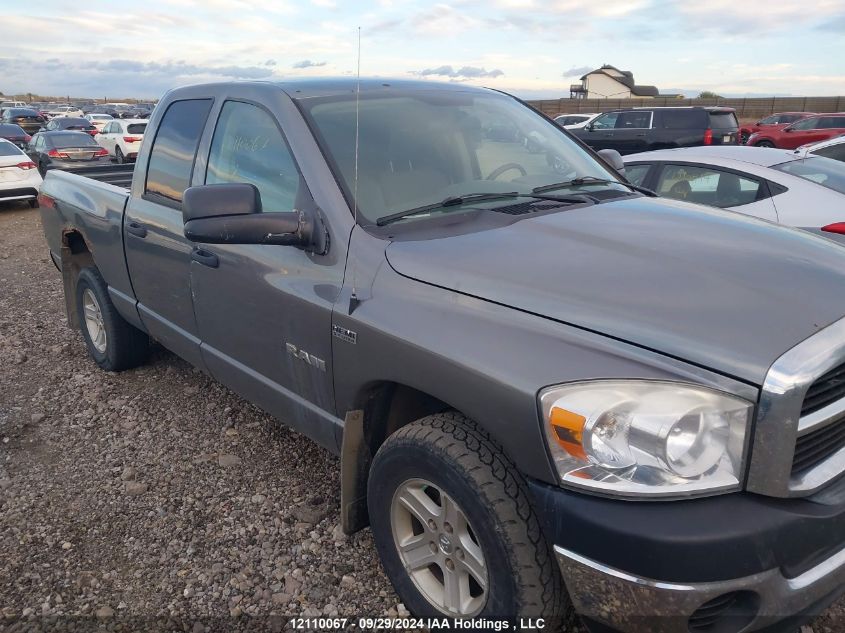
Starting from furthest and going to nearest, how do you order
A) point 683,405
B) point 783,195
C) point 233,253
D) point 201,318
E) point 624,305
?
point 783,195 < point 201,318 < point 233,253 < point 624,305 < point 683,405

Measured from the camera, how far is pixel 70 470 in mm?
3607

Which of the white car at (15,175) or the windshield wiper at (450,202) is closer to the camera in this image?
the windshield wiper at (450,202)

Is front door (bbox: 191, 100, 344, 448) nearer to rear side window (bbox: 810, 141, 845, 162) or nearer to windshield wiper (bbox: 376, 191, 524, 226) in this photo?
windshield wiper (bbox: 376, 191, 524, 226)

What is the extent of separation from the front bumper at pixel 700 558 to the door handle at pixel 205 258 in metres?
1.94

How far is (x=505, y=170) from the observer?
298 centimetres

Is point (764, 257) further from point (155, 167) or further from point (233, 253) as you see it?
point (155, 167)

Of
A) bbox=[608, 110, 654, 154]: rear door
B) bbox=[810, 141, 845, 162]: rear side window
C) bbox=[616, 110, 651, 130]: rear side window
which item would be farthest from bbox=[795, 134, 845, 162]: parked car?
bbox=[616, 110, 651, 130]: rear side window

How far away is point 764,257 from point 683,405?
2.54ft

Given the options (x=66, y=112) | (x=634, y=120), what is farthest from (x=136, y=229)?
(x=66, y=112)

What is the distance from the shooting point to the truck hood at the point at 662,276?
172 centimetres

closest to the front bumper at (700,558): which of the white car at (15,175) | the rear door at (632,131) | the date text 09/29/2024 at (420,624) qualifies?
the date text 09/29/2024 at (420,624)

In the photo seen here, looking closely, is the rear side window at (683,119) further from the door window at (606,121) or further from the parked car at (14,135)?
the parked car at (14,135)

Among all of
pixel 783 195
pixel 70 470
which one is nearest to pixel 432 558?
pixel 70 470

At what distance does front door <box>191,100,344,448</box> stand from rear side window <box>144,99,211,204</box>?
22 centimetres
